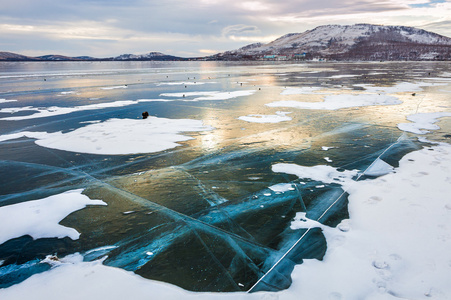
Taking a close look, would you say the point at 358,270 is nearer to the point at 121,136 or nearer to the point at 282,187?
the point at 282,187

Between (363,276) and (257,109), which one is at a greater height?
(257,109)

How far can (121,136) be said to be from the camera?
9016 mm

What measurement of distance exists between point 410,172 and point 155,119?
908 centimetres

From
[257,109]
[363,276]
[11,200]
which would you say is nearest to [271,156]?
[363,276]

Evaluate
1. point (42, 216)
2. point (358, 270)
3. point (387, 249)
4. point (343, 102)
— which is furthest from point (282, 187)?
point (343, 102)

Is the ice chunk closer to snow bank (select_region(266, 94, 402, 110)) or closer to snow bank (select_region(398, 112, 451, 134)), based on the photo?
snow bank (select_region(398, 112, 451, 134))

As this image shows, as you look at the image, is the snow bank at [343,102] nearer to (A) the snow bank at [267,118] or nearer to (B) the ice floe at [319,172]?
(A) the snow bank at [267,118]

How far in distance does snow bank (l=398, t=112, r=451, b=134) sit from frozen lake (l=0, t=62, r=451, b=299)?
90mm

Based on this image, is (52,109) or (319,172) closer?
(319,172)

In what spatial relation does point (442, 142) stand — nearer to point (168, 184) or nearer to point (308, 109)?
point (308, 109)

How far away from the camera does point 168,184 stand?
18.6 ft

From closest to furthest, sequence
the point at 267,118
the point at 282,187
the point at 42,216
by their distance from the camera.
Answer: the point at 42,216 → the point at 282,187 → the point at 267,118

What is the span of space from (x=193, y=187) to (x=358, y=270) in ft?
10.7

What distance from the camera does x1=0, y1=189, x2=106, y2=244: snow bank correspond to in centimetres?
413
